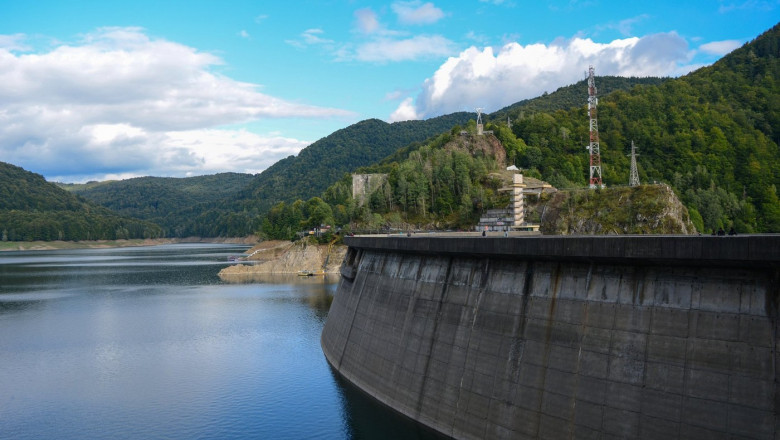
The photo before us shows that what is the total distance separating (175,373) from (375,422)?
18964 millimetres

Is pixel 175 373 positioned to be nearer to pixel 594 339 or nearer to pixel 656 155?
pixel 594 339

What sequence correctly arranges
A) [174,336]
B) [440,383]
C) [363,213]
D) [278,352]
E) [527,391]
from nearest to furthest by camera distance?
1. [527,391]
2. [440,383]
3. [278,352]
4. [174,336]
5. [363,213]

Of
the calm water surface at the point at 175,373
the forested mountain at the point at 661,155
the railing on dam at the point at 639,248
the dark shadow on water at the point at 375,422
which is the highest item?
the forested mountain at the point at 661,155

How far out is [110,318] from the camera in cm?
6456

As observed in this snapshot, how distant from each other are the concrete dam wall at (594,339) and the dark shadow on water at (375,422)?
0.55 m

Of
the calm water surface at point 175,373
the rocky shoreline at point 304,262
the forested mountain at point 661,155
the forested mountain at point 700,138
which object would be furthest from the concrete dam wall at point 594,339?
the forested mountain at point 700,138

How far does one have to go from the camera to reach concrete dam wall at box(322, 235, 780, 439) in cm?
1506

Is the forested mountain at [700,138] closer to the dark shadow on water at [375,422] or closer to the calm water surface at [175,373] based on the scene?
the calm water surface at [175,373]

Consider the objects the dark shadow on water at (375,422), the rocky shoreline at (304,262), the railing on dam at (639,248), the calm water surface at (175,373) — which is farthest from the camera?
the rocky shoreline at (304,262)

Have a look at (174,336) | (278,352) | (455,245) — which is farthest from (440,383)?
(174,336)

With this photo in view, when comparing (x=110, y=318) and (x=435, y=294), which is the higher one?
(x=435, y=294)

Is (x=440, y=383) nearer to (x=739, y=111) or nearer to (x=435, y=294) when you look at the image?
(x=435, y=294)

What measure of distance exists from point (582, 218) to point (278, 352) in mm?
59896

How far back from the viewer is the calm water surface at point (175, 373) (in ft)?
93.8
